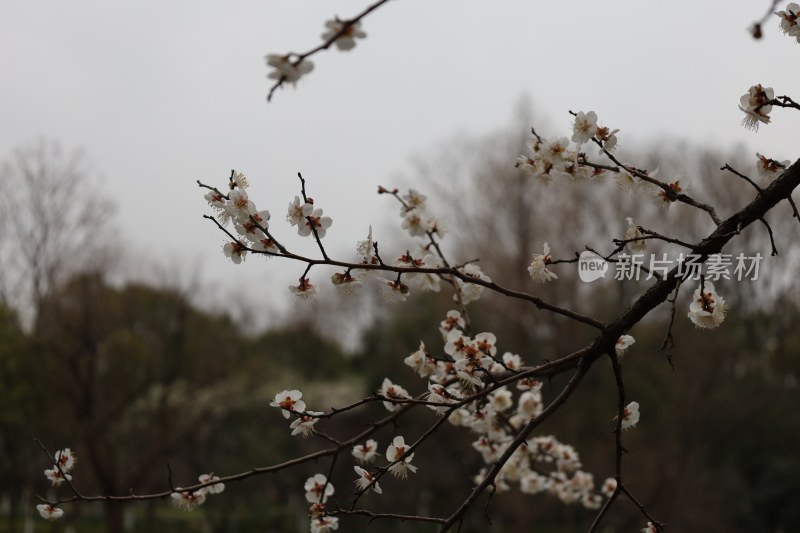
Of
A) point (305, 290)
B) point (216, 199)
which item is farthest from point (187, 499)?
point (216, 199)

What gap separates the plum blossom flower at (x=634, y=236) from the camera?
2.01m

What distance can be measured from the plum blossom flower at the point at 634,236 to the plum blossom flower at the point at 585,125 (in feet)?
0.83

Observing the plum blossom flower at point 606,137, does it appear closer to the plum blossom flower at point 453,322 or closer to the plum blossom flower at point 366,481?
the plum blossom flower at point 453,322

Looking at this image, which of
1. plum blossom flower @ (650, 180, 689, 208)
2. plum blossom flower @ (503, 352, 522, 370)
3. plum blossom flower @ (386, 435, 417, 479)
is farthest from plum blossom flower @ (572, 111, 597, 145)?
plum blossom flower @ (386, 435, 417, 479)

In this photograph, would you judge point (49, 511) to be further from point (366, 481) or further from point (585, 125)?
point (585, 125)

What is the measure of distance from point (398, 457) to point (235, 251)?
2.11 feet

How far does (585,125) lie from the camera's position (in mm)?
2010

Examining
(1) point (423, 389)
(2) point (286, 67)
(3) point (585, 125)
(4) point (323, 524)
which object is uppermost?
(1) point (423, 389)

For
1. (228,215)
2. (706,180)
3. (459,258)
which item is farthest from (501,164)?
(228,215)

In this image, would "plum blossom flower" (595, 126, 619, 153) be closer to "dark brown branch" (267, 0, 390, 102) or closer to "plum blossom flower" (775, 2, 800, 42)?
"plum blossom flower" (775, 2, 800, 42)

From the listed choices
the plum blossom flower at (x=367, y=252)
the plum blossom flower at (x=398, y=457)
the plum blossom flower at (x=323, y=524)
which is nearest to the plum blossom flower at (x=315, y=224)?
the plum blossom flower at (x=367, y=252)

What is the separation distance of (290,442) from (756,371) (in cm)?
842

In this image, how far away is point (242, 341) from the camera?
1564 cm

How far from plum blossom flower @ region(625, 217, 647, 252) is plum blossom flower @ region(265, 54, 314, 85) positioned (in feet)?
3.78
